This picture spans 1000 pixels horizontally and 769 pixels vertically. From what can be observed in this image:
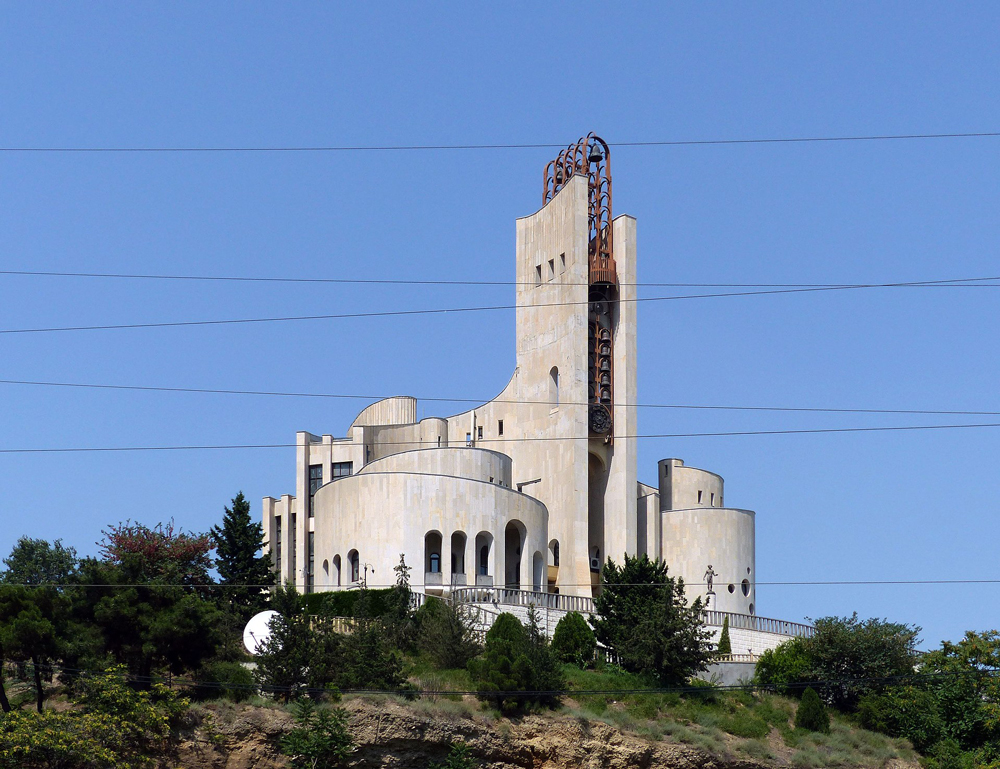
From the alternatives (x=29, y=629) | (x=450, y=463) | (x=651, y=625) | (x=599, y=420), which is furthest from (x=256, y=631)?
(x=599, y=420)

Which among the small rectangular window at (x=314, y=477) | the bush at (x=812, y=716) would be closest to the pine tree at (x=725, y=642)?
the bush at (x=812, y=716)

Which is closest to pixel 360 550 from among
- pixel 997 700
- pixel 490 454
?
pixel 490 454

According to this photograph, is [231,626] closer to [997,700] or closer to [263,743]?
[263,743]

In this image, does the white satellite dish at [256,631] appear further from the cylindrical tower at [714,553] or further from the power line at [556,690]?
the cylindrical tower at [714,553]

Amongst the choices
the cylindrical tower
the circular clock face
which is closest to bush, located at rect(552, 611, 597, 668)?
the cylindrical tower

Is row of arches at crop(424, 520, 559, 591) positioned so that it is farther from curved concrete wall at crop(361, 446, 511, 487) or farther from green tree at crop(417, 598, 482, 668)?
green tree at crop(417, 598, 482, 668)

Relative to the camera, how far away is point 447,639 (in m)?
60.7

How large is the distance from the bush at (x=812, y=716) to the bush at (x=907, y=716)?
1.77m

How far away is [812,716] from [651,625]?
257 inches

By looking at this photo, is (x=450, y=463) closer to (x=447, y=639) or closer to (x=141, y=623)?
(x=447, y=639)

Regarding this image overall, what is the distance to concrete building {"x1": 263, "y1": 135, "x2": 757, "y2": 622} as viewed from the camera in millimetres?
72438

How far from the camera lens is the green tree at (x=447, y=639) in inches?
2383

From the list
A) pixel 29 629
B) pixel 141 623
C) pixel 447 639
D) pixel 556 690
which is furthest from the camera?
pixel 447 639

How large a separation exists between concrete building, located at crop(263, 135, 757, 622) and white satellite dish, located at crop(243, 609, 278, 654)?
11.4 meters
